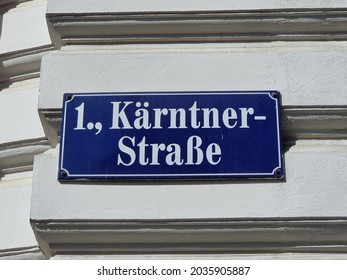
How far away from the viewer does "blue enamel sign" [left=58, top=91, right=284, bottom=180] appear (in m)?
2.53

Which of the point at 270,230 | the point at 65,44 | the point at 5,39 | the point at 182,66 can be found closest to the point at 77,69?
the point at 65,44

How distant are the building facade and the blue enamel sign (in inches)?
1.4

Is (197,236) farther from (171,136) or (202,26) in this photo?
(202,26)

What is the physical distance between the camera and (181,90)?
8.79 feet

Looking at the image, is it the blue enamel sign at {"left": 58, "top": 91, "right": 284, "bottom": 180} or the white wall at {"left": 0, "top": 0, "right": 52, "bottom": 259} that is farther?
the white wall at {"left": 0, "top": 0, "right": 52, "bottom": 259}

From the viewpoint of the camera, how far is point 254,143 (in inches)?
101

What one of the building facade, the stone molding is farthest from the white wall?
the stone molding

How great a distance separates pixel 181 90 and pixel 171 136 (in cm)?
18

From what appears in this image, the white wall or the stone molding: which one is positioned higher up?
the white wall

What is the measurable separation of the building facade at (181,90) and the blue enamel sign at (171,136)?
4 centimetres

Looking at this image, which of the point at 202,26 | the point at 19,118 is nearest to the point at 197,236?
the point at 202,26

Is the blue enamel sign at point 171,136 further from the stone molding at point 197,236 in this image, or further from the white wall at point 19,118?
the white wall at point 19,118

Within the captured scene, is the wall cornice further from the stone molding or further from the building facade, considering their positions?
the stone molding
